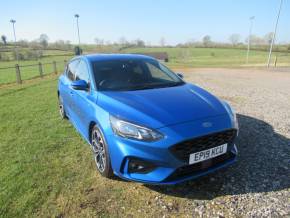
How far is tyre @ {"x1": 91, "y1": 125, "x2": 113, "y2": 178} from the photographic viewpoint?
3227mm

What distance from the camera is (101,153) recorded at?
3436mm

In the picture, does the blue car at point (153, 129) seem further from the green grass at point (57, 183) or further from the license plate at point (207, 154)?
the green grass at point (57, 183)

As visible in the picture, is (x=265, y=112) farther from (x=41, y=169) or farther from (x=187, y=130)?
(x=41, y=169)

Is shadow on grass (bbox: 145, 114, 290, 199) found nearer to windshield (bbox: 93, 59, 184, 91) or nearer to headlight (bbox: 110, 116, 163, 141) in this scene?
headlight (bbox: 110, 116, 163, 141)

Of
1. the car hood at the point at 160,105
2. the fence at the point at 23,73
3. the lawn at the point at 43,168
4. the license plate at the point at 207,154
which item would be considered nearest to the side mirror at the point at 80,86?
the car hood at the point at 160,105

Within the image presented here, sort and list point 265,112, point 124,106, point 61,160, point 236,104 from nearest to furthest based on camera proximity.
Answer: point 124,106
point 61,160
point 265,112
point 236,104

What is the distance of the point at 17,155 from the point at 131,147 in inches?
95.3

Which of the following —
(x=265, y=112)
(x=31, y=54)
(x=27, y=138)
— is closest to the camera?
(x=27, y=138)

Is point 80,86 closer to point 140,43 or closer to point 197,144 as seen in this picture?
point 197,144

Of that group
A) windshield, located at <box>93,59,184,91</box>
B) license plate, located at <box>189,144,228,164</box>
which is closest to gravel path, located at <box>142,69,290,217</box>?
license plate, located at <box>189,144,228,164</box>

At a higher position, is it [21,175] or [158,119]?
[158,119]

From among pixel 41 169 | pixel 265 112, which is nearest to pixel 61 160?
pixel 41 169

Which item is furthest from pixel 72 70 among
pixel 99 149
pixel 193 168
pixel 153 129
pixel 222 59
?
pixel 222 59

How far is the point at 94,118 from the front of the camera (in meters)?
3.47
